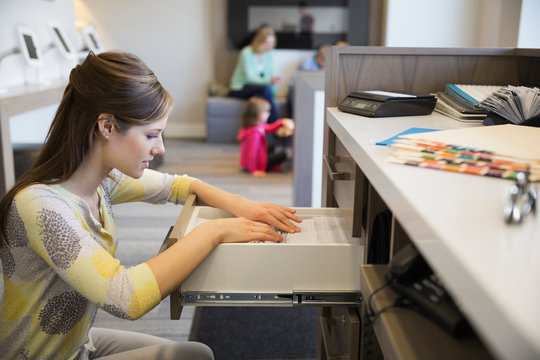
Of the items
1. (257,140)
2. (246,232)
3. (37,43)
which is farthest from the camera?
(257,140)

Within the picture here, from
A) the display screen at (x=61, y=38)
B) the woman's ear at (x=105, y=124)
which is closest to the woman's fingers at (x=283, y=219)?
the woman's ear at (x=105, y=124)

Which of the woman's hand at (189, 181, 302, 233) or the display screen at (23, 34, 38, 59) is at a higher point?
the display screen at (23, 34, 38, 59)

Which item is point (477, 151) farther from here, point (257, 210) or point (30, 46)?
point (30, 46)

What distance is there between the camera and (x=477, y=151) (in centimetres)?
82

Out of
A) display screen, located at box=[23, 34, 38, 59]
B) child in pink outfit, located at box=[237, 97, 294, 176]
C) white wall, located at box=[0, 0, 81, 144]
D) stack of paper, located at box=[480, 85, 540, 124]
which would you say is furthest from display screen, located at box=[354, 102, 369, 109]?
display screen, located at box=[23, 34, 38, 59]

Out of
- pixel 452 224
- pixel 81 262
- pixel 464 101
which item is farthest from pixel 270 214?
pixel 452 224

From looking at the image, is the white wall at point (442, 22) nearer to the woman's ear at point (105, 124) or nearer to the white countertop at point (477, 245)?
the woman's ear at point (105, 124)

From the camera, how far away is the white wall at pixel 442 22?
413 centimetres

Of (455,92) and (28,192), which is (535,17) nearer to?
(455,92)

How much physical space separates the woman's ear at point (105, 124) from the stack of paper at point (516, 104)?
0.78m

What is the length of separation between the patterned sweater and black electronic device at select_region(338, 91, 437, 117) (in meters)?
0.61

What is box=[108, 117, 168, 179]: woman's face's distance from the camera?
3.39 ft

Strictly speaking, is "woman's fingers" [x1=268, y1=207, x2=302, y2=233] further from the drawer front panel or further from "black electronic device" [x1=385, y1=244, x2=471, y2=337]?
"black electronic device" [x1=385, y1=244, x2=471, y2=337]

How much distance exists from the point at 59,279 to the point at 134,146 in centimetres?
28
